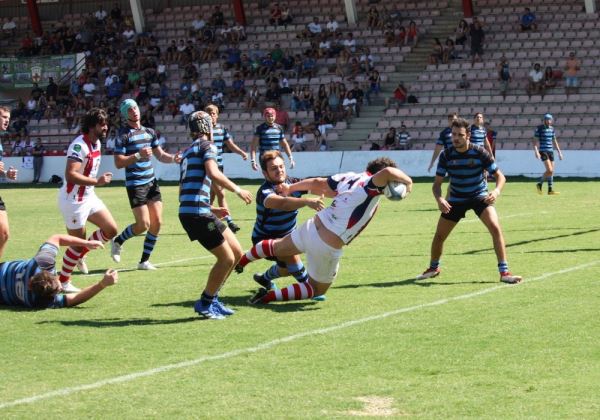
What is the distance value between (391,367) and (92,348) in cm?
246

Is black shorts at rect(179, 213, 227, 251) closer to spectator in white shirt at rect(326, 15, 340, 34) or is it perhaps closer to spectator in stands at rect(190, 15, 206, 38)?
spectator in white shirt at rect(326, 15, 340, 34)

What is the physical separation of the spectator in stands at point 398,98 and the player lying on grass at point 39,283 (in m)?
29.0

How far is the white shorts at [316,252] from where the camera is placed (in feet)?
33.3

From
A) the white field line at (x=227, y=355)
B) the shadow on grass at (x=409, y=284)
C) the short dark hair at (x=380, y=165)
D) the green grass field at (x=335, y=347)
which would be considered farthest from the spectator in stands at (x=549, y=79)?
the short dark hair at (x=380, y=165)

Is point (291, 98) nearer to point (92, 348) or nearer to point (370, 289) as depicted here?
point (370, 289)

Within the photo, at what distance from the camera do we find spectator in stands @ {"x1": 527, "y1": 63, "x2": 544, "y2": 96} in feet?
121

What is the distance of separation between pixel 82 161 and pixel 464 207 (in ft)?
14.1

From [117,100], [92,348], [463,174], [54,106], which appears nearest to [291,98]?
[117,100]

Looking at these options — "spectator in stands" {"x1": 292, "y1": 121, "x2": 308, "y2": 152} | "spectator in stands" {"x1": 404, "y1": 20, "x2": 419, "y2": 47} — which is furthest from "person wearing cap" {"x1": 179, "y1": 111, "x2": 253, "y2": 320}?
"spectator in stands" {"x1": 404, "y1": 20, "x2": 419, "y2": 47}

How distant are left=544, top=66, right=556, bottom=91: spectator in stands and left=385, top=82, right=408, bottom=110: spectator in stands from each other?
198 inches

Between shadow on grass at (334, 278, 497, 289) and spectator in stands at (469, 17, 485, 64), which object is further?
spectator in stands at (469, 17, 485, 64)

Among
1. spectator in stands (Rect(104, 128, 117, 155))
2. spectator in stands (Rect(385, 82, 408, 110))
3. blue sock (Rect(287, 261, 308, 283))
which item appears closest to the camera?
blue sock (Rect(287, 261, 308, 283))

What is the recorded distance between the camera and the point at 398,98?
38781 mm

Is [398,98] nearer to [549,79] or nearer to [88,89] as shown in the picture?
[549,79]
